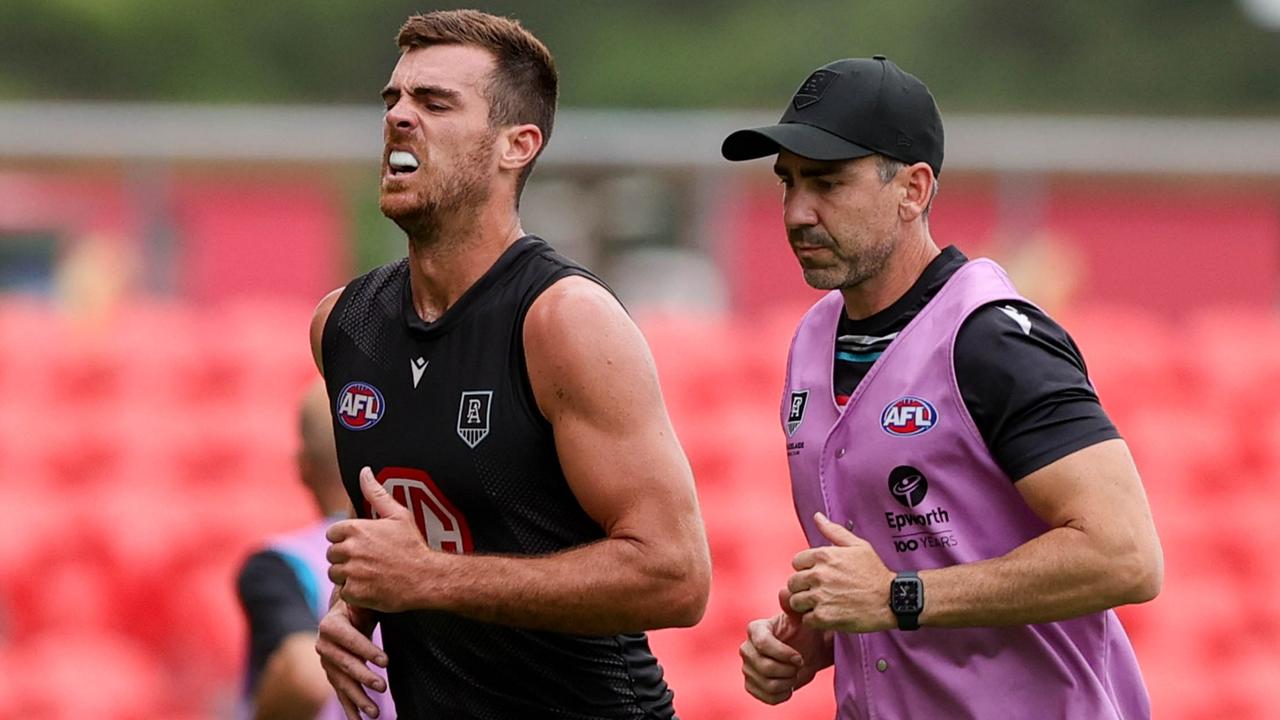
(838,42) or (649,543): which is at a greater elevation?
(838,42)

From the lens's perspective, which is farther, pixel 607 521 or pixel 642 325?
pixel 642 325

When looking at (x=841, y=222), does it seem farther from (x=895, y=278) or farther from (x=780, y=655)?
(x=780, y=655)

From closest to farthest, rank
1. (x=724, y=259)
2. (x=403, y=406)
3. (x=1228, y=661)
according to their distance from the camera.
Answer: (x=403, y=406)
(x=1228, y=661)
(x=724, y=259)

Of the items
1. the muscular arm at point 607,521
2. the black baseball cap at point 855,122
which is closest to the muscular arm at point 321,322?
the muscular arm at point 607,521

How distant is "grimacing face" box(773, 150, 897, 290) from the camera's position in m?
3.32

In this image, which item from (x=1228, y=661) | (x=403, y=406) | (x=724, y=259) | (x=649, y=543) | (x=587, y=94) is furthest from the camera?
(x=587, y=94)

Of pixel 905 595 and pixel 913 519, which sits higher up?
pixel 913 519

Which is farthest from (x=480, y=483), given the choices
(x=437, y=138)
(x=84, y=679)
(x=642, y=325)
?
(x=642, y=325)

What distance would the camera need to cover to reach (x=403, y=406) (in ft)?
10.9

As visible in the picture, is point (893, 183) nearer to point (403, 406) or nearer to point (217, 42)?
point (403, 406)

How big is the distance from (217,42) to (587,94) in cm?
514

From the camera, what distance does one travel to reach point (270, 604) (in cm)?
435

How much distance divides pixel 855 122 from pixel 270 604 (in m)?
1.90

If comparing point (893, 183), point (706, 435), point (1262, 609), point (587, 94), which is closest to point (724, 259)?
point (706, 435)
